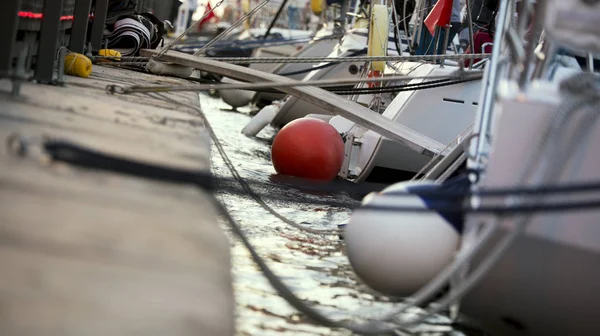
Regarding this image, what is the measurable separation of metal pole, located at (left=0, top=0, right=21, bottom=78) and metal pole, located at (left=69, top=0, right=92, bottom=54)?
12.2 ft

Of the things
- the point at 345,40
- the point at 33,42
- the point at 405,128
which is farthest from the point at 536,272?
the point at 345,40

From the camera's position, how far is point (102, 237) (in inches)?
132

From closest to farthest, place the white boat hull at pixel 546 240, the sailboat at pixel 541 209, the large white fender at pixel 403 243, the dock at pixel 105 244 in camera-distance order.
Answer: the dock at pixel 105 244, the sailboat at pixel 541 209, the white boat hull at pixel 546 240, the large white fender at pixel 403 243

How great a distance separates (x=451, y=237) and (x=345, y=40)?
1336 centimetres

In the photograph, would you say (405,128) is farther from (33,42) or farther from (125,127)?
(125,127)

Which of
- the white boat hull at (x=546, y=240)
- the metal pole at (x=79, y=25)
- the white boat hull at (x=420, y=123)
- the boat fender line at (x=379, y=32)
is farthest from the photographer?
the boat fender line at (x=379, y=32)

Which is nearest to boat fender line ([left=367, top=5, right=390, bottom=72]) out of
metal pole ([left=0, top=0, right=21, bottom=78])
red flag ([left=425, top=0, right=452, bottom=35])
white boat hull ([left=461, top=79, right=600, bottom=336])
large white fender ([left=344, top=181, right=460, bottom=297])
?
red flag ([left=425, top=0, right=452, bottom=35])

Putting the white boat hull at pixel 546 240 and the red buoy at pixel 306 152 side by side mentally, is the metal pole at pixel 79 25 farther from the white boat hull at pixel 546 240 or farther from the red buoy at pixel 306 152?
the white boat hull at pixel 546 240

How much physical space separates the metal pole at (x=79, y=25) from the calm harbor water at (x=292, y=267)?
6.02 ft

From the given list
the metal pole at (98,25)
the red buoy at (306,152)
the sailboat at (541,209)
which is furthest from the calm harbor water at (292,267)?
the metal pole at (98,25)

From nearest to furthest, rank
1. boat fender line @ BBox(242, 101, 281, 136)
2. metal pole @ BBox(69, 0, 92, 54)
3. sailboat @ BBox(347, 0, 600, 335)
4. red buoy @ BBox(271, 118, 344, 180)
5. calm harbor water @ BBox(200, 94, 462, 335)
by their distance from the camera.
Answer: sailboat @ BBox(347, 0, 600, 335) → calm harbor water @ BBox(200, 94, 462, 335) → metal pole @ BBox(69, 0, 92, 54) → red buoy @ BBox(271, 118, 344, 180) → boat fender line @ BBox(242, 101, 281, 136)

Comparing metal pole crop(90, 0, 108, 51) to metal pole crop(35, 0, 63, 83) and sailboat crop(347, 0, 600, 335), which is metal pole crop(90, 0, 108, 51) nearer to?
metal pole crop(35, 0, 63, 83)

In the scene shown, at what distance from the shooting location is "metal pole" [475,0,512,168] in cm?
622

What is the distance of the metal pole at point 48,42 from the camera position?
739cm
